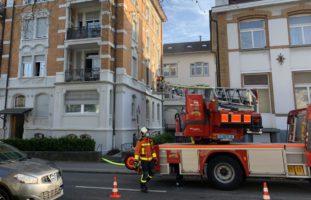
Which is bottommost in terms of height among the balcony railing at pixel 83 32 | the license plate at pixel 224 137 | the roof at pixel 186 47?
the license plate at pixel 224 137

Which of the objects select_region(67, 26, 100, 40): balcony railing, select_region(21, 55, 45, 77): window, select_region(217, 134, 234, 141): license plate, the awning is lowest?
select_region(217, 134, 234, 141): license plate

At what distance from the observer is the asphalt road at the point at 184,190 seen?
24.8ft

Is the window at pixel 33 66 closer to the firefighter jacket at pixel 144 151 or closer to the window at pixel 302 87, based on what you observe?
the firefighter jacket at pixel 144 151

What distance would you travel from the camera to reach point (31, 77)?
22562 mm

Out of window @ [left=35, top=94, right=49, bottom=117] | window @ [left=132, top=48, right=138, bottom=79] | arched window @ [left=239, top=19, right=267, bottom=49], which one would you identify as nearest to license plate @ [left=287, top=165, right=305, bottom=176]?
arched window @ [left=239, top=19, right=267, bottom=49]

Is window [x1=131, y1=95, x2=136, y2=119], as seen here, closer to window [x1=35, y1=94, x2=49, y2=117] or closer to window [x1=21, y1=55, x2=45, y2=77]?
window [x1=35, y1=94, x2=49, y2=117]

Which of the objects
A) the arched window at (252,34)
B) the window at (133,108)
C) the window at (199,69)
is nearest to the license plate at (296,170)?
the arched window at (252,34)

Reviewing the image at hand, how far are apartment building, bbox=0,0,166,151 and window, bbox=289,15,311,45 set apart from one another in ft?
39.6

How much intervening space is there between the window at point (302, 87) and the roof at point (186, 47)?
87.8 ft

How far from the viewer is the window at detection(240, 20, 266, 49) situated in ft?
50.5

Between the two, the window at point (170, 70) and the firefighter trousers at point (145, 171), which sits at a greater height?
the window at point (170, 70)

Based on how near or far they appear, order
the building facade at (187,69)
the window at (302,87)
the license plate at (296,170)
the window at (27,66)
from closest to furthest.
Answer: the license plate at (296,170) < the window at (302,87) < the window at (27,66) < the building facade at (187,69)

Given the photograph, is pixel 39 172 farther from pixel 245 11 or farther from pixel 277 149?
pixel 245 11

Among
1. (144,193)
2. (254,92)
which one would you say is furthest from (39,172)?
(254,92)
